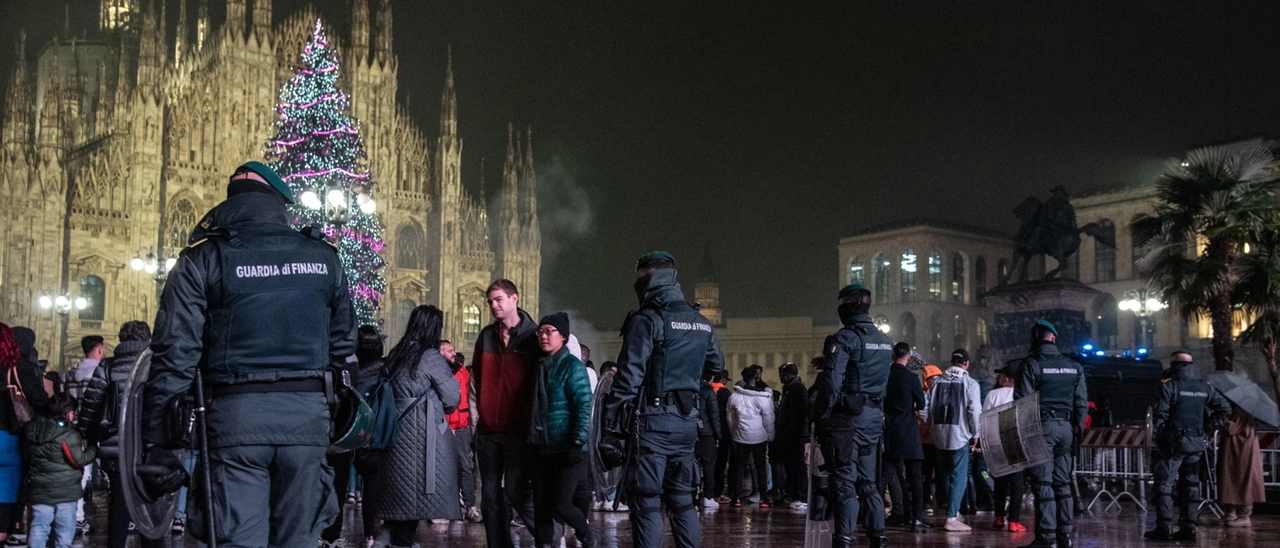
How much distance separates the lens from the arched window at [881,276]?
253ft

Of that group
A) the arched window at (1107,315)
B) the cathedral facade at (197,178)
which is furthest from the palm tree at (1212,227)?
the arched window at (1107,315)

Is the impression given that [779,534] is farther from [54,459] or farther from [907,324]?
[907,324]

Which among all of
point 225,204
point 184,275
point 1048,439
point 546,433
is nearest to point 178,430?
point 184,275

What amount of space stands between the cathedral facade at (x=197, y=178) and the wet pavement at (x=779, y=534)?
29.5m

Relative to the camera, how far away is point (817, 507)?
27.2ft

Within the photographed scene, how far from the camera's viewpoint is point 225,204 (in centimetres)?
465

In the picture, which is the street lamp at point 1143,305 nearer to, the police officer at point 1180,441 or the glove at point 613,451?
the police officer at point 1180,441

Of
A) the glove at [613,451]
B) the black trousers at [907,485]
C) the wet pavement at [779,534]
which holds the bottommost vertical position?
the wet pavement at [779,534]

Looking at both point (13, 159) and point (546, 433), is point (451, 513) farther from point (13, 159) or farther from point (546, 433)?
point (13, 159)

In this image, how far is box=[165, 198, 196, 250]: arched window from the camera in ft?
145

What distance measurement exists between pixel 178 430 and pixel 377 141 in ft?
151

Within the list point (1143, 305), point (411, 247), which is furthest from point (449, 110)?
point (1143, 305)

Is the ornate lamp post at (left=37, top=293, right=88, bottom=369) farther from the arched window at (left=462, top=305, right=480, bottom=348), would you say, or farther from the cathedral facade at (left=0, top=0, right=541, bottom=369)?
the arched window at (left=462, top=305, right=480, bottom=348)

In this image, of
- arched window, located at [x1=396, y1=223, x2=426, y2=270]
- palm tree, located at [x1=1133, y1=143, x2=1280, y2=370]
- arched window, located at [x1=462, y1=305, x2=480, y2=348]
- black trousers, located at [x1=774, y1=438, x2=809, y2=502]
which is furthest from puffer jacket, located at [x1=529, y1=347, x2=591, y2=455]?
arched window, located at [x1=462, y1=305, x2=480, y2=348]
